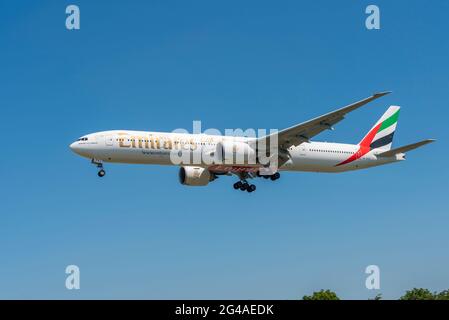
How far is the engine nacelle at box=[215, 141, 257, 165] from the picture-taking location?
49031mm

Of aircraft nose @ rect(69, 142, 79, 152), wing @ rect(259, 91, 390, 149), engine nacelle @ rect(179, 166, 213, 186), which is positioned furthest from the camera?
engine nacelle @ rect(179, 166, 213, 186)

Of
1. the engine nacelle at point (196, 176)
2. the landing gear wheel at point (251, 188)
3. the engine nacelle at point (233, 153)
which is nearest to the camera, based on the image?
the engine nacelle at point (233, 153)

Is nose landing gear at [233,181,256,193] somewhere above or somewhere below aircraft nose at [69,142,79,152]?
below

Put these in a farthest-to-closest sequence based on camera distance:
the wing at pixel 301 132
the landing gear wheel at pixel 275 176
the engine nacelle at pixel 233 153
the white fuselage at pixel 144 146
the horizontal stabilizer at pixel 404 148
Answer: the landing gear wheel at pixel 275 176 → the engine nacelle at pixel 233 153 → the white fuselage at pixel 144 146 → the horizontal stabilizer at pixel 404 148 → the wing at pixel 301 132

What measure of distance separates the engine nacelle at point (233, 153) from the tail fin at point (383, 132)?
11.9m

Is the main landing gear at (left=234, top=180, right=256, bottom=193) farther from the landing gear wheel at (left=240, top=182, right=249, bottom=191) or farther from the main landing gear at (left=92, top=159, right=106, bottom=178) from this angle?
the main landing gear at (left=92, top=159, right=106, bottom=178)

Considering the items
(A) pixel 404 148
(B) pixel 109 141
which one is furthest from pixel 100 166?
(A) pixel 404 148

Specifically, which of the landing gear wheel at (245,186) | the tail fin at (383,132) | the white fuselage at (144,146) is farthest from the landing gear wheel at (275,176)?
the tail fin at (383,132)

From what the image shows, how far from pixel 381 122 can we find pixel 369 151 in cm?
510

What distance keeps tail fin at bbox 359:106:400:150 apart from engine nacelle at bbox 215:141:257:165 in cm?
1193

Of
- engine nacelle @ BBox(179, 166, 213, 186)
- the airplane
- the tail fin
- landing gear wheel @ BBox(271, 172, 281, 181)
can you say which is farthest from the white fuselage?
the tail fin

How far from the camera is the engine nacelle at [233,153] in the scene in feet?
161

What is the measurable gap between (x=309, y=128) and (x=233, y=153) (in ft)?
16.9

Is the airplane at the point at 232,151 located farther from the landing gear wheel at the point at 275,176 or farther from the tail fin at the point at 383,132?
Answer: the tail fin at the point at 383,132
